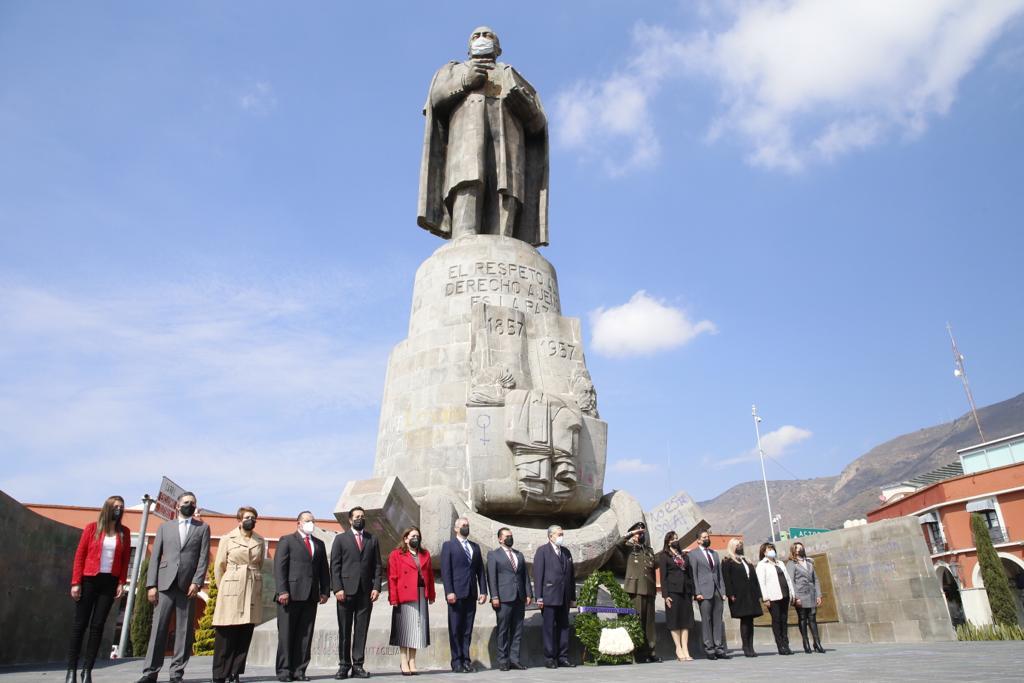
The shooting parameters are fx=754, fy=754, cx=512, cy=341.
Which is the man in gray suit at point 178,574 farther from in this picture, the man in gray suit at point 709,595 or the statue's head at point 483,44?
the statue's head at point 483,44

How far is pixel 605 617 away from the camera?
8.02 meters

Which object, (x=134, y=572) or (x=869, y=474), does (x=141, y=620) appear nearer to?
(x=134, y=572)

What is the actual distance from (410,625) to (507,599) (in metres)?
1.05

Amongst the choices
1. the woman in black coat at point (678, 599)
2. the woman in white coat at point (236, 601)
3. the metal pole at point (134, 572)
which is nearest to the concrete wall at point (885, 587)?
the woman in black coat at point (678, 599)

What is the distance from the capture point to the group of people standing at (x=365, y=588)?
5.98m

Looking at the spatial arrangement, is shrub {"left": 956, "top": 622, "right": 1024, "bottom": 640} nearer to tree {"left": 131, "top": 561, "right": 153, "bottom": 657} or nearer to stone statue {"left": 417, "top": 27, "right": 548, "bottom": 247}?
stone statue {"left": 417, "top": 27, "right": 548, "bottom": 247}

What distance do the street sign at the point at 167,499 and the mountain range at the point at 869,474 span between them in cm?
12789

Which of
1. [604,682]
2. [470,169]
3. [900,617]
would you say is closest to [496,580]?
[604,682]

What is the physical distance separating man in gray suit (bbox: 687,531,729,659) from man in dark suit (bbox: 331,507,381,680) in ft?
12.4

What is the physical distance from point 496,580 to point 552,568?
2.00 feet

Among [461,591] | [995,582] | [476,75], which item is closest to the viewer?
[461,591]

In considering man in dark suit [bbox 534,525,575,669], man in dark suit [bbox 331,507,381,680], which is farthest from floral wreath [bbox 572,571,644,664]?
man in dark suit [bbox 331,507,381,680]

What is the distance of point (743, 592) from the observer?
8.92 metres

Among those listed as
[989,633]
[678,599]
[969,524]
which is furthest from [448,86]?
[969,524]
